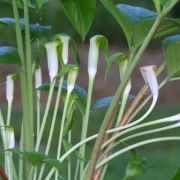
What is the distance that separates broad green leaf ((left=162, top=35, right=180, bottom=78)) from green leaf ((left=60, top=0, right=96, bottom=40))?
12cm

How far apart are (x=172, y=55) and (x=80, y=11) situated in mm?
151

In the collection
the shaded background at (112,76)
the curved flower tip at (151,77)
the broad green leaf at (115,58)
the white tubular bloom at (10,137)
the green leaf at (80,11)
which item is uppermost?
the shaded background at (112,76)

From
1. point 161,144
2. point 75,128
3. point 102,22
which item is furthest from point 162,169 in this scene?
point 102,22

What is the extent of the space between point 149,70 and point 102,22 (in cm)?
636

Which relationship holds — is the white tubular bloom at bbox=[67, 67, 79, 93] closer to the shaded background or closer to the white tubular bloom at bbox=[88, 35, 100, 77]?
the white tubular bloom at bbox=[88, 35, 100, 77]

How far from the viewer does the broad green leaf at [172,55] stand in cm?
70

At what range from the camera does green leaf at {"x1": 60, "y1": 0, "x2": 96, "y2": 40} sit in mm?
802

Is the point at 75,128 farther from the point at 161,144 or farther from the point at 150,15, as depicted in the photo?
the point at 150,15

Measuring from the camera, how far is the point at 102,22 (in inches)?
276

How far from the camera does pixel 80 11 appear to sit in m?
0.81

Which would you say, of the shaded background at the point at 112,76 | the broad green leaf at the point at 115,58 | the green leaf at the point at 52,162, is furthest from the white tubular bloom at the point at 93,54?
the shaded background at the point at 112,76

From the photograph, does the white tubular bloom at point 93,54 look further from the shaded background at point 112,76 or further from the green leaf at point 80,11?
the shaded background at point 112,76

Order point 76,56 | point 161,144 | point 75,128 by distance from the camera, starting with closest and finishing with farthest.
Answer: point 76,56, point 161,144, point 75,128

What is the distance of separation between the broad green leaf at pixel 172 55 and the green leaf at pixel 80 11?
0.40ft
